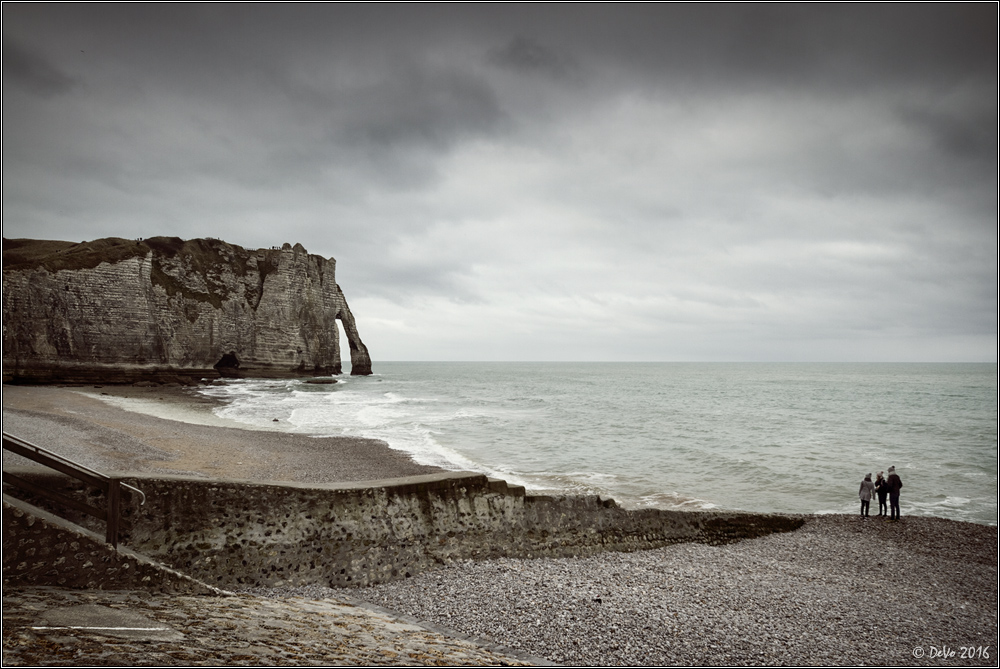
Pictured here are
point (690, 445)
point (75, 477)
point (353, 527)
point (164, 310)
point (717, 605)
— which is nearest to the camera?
point (75, 477)

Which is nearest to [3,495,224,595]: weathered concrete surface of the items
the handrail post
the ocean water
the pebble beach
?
the handrail post

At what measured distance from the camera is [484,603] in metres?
7.35

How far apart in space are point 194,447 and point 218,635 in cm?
1790

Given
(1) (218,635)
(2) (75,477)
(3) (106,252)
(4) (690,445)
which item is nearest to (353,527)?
(1) (218,635)

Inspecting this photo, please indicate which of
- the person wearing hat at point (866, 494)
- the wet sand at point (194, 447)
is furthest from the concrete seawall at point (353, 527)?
the person wearing hat at point (866, 494)

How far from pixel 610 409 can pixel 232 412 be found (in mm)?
29641

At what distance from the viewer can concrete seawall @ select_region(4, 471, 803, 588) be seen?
298 inches

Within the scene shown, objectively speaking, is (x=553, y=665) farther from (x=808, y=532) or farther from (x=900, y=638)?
(x=808, y=532)

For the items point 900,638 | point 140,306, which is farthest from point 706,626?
point 140,306

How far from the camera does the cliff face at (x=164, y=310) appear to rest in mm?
48219

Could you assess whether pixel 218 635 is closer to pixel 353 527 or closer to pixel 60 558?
pixel 60 558

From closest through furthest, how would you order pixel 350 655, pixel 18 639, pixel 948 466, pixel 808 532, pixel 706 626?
pixel 18 639
pixel 350 655
pixel 706 626
pixel 808 532
pixel 948 466

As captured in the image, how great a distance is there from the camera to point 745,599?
820cm

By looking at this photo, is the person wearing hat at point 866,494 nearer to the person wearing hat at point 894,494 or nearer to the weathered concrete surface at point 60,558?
the person wearing hat at point 894,494
